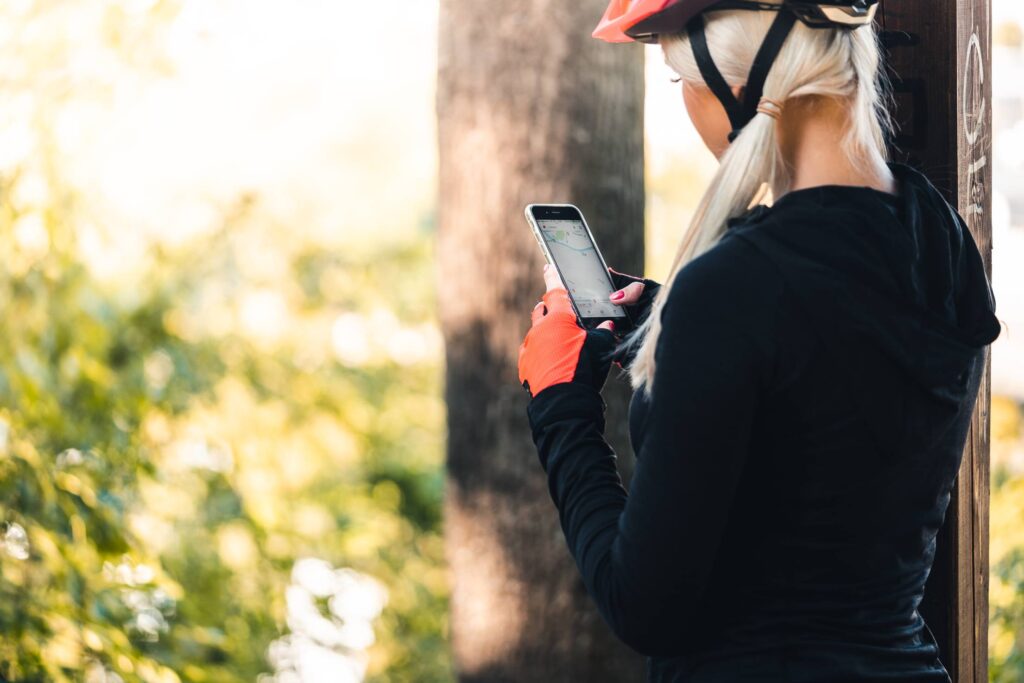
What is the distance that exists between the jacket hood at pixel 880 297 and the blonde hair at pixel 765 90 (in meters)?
0.04

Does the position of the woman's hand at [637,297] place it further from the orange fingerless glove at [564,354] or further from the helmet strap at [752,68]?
the helmet strap at [752,68]

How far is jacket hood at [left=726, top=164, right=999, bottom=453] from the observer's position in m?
1.17

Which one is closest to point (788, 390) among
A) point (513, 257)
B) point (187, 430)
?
point (513, 257)

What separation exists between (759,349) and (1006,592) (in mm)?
2618

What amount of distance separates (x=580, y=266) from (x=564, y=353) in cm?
27

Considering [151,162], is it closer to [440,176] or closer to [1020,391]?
[440,176]

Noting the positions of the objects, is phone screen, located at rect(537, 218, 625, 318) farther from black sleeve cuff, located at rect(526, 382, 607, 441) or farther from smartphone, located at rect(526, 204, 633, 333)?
black sleeve cuff, located at rect(526, 382, 607, 441)

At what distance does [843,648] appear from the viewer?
1.25 metres

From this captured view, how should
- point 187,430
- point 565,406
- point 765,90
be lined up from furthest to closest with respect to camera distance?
point 187,430 → point 565,406 → point 765,90

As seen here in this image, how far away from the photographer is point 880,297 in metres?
1.20

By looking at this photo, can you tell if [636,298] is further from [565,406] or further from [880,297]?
[880,297]

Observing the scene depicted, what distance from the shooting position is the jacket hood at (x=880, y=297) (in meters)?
1.17

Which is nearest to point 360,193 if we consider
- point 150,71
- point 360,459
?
point 360,459

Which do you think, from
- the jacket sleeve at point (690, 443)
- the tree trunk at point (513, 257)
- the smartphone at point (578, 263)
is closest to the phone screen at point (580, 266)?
the smartphone at point (578, 263)
